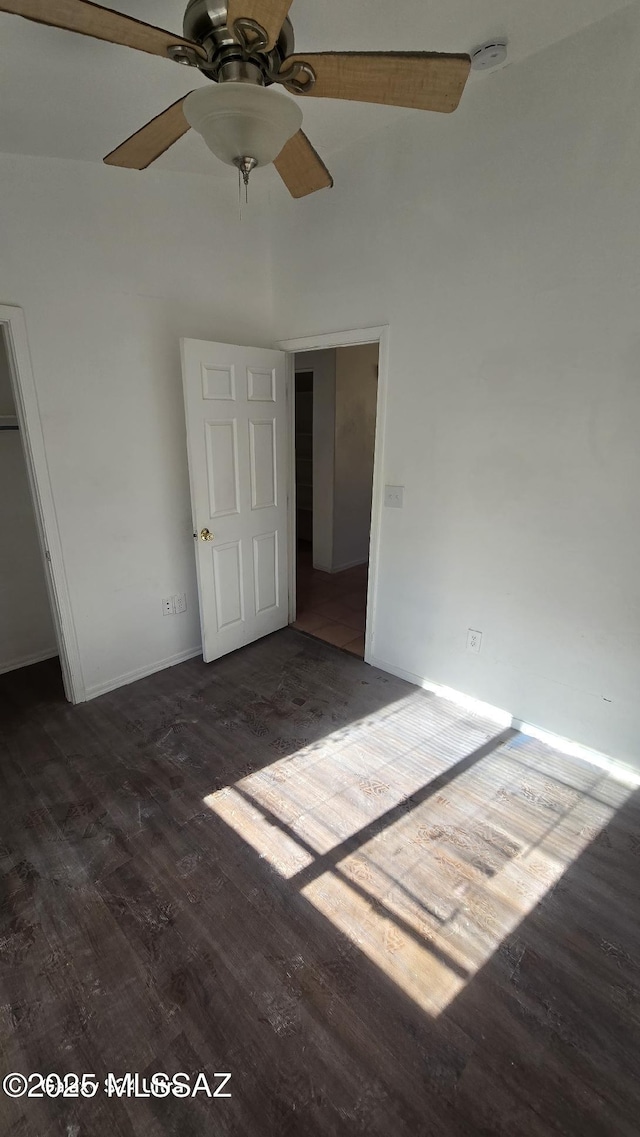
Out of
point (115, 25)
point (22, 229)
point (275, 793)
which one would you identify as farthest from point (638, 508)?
point (22, 229)

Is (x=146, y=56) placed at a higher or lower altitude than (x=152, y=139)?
higher

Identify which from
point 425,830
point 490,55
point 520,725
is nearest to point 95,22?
point 490,55

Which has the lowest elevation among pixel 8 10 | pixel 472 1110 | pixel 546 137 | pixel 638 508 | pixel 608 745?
pixel 472 1110

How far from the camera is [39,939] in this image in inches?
61.3

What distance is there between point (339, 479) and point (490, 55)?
10.4ft

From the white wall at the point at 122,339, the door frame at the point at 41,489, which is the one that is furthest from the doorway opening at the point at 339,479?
the door frame at the point at 41,489

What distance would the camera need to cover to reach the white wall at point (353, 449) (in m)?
4.59

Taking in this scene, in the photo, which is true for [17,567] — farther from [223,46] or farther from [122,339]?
[223,46]

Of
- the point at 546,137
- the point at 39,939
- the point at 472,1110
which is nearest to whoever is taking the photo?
the point at 472,1110

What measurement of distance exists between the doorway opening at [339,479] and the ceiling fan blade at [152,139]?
2778 mm

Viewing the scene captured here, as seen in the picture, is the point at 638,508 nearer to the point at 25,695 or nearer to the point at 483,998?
the point at 483,998

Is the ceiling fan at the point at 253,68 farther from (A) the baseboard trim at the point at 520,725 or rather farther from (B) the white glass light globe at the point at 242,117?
(A) the baseboard trim at the point at 520,725

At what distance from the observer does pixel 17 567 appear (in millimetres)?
3172

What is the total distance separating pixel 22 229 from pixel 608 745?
3.61 metres
